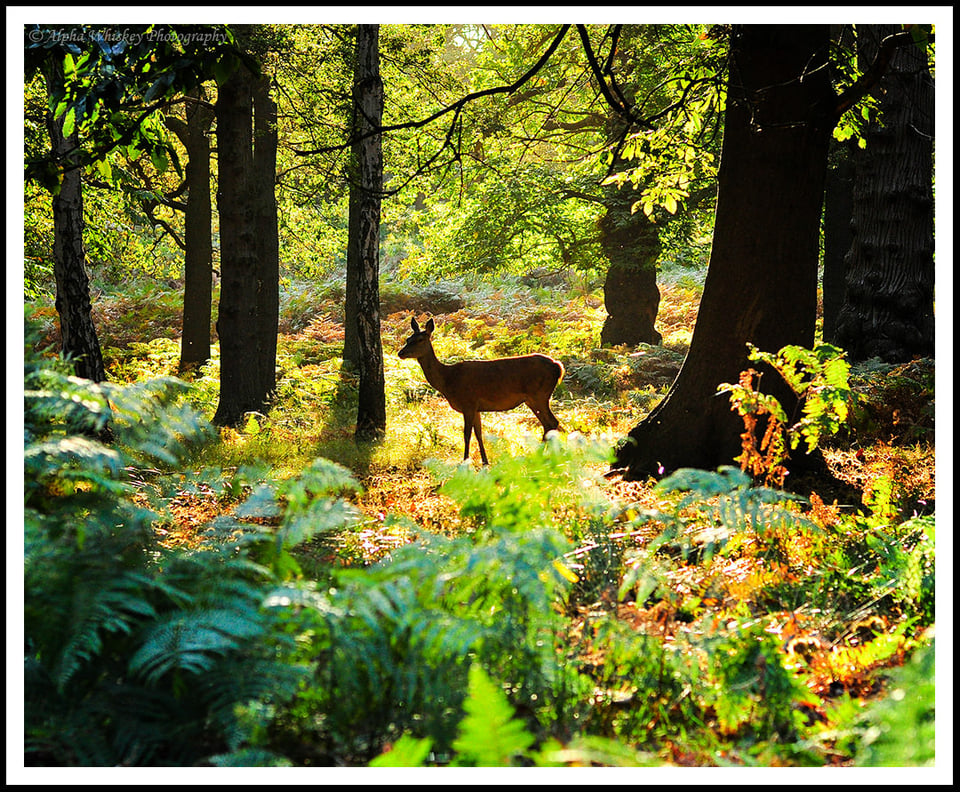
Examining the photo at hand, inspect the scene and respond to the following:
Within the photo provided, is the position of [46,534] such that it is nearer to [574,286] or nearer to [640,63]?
[640,63]

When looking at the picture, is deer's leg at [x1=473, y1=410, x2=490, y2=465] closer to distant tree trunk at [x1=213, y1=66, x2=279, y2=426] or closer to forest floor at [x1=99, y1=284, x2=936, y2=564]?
forest floor at [x1=99, y1=284, x2=936, y2=564]

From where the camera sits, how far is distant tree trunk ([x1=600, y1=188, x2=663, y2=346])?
16422 mm

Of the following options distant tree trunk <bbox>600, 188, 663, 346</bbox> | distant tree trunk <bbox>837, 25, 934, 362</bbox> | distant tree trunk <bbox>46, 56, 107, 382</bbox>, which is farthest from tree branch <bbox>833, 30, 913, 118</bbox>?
distant tree trunk <bbox>600, 188, 663, 346</bbox>

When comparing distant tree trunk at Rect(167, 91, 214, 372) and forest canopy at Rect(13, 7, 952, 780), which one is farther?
distant tree trunk at Rect(167, 91, 214, 372)

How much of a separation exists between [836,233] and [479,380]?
961 centimetres

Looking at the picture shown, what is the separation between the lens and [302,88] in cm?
1317

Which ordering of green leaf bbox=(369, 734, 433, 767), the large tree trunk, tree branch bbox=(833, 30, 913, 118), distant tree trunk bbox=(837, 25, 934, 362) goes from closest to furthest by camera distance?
green leaf bbox=(369, 734, 433, 767), tree branch bbox=(833, 30, 913, 118), the large tree trunk, distant tree trunk bbox=(837, 25, 934, 362)

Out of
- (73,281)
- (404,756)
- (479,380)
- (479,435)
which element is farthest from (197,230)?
(404,756)

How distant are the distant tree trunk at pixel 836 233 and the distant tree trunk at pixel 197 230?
11.9 meters

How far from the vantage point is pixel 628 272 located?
18594 millimetres

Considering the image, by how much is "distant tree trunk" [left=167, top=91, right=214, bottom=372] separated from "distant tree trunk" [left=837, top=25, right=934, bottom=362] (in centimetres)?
1187

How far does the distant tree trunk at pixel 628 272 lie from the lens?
1642cm

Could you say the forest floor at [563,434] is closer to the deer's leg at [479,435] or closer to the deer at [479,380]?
the deer's leg at [479,435]

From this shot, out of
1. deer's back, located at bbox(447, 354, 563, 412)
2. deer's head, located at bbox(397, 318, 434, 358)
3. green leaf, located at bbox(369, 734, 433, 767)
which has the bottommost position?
green leaf, located at bbox(369, 734, 433, 767)
